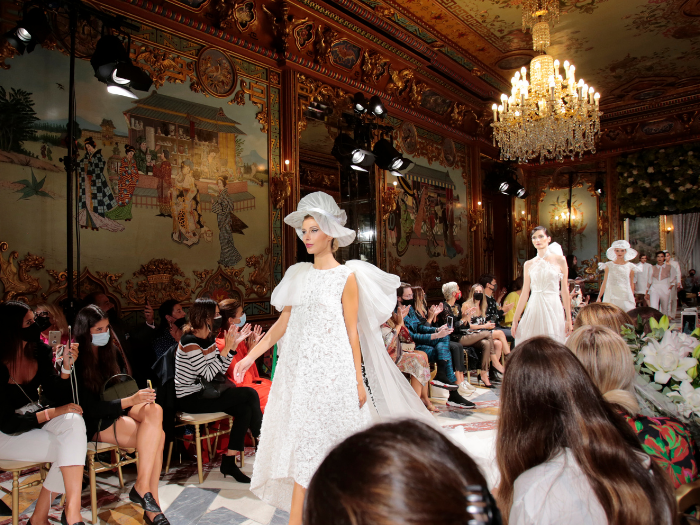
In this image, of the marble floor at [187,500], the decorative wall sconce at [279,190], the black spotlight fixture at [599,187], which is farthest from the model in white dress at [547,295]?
the black spotlight fixture at [599,187]

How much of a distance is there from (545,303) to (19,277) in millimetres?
5378

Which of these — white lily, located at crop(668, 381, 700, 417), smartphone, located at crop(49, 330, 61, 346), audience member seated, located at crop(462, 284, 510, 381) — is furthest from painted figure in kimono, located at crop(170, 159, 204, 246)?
white lily, located at crop(668, 381, 700, 417)

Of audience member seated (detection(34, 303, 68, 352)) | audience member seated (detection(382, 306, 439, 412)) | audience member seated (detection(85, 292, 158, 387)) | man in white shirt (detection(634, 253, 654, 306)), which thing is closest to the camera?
audience member seated (detection(34, 303, 68, 352))

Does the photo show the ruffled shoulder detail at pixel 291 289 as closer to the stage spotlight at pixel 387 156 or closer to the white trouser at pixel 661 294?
the stage spotlight at pixel 387 156

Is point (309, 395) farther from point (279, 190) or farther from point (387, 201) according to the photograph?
point (387, 201)

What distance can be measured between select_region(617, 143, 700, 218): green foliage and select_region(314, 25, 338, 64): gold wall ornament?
350 inches

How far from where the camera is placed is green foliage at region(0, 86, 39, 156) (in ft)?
13.1

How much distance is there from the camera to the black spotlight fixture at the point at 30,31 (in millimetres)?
3789

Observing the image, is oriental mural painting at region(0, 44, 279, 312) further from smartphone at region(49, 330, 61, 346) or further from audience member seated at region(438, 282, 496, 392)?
audience member seated at region(438, 282, 496, 392)

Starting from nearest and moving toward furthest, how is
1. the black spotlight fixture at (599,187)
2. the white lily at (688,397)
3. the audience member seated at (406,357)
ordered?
the white lily at (688,397), the audience member seated at (406,357), the black spotlight fixture at (599,187)

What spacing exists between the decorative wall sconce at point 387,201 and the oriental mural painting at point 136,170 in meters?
2.46

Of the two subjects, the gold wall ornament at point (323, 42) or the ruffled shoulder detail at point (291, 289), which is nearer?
the ruffled shoulder detail at point (291, 289)

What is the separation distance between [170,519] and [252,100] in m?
4.64

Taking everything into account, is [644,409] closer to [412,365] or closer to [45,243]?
[412,365]
